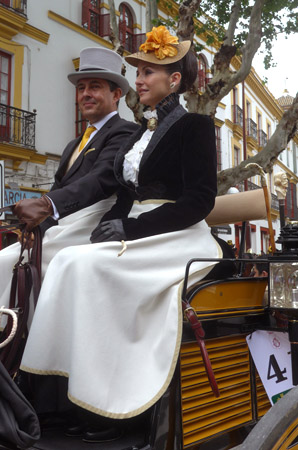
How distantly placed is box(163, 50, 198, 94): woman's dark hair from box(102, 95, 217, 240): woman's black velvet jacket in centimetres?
13

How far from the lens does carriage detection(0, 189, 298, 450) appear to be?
1.81 metres

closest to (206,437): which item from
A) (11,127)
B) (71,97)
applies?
(11,127)

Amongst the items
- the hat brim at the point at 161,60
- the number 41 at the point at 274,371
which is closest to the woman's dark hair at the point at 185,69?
the hat brim at the point at 161,60

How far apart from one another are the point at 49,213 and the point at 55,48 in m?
13.3

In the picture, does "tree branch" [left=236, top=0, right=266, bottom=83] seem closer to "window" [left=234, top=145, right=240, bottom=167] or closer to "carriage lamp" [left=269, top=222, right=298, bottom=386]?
"carriage lamp" [left=269, top=222, right=298, bottom=386]

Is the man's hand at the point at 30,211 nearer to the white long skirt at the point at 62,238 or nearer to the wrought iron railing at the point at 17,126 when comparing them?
the white long skirt at the point at 62,238

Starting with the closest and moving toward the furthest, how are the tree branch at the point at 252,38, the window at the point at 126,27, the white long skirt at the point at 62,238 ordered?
the white long skirt at the point at 62,238
the tree branch at the point at 252,38
the window at the point at 126,27

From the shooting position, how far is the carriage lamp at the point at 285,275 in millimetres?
2213

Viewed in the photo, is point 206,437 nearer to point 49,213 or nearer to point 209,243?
point 209,243

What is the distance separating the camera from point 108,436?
6.18ft

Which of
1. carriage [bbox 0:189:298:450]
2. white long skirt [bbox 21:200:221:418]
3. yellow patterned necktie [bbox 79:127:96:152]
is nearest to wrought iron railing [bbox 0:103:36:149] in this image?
yellow patterned necktie [bbox 79:127:96:152]

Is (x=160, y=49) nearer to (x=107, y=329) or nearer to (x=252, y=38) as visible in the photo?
(x=107, y=329)

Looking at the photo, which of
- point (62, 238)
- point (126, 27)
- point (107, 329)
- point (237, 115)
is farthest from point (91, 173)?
point (237, 115)

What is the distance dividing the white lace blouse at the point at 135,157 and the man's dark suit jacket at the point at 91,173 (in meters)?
0.10
